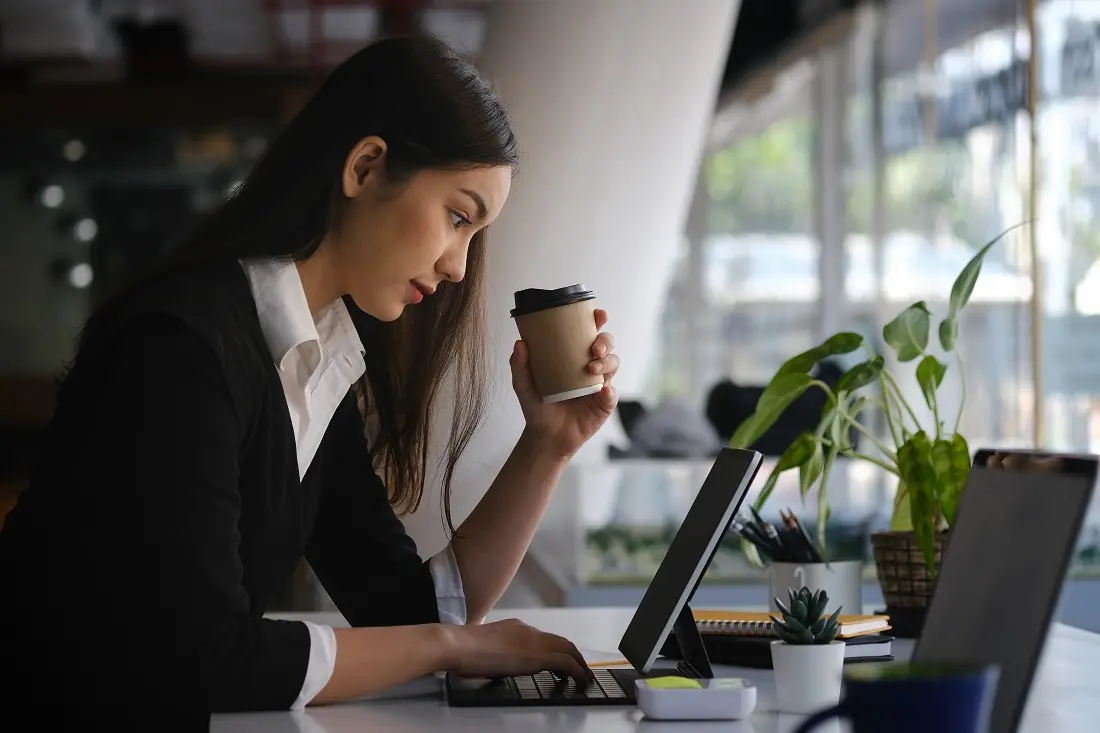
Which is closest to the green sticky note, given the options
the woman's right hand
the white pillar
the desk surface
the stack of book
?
the desk surface

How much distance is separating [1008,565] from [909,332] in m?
0.84

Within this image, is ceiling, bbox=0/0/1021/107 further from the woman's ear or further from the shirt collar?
the shirt collar

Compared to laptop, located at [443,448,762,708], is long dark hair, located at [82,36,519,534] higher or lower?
higher

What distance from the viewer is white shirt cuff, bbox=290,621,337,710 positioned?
110 cm

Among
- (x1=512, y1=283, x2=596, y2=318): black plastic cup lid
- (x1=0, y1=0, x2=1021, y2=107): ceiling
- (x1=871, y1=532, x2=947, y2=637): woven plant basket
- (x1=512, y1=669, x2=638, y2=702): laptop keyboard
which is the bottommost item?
(x1=871, y1=532, x2=947, y2=637): woven plant basket

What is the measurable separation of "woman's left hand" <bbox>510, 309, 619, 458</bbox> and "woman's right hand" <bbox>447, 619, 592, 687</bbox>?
1.31 feet

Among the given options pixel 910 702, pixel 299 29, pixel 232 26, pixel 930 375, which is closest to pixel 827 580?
pixel 930 375

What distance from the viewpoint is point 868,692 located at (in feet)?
2.03

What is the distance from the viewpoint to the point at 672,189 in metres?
4.37

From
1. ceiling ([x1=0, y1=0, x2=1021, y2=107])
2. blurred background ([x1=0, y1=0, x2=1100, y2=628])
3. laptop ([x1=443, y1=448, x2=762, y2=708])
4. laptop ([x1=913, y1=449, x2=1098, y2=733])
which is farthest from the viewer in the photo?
ceiling ([x1=0, y1=0, x2=1021, y2=107])

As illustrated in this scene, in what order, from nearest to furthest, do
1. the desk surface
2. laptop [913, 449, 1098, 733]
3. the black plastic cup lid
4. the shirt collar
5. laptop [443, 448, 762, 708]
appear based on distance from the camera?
1. laptop [913, 449, 1098, 733]
2. the desk surface
3. laptop [443, 448, 762, 708]
4. the shirt collar
5. the black plastic cup lid

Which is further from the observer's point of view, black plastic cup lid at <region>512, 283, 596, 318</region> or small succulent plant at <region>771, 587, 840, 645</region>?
black plastic cup lid at <region>512, 283, 596, 318</region>

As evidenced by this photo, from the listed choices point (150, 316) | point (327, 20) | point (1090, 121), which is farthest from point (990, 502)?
point (327, 20)

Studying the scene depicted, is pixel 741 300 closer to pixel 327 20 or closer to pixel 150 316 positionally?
pixel 327 20
